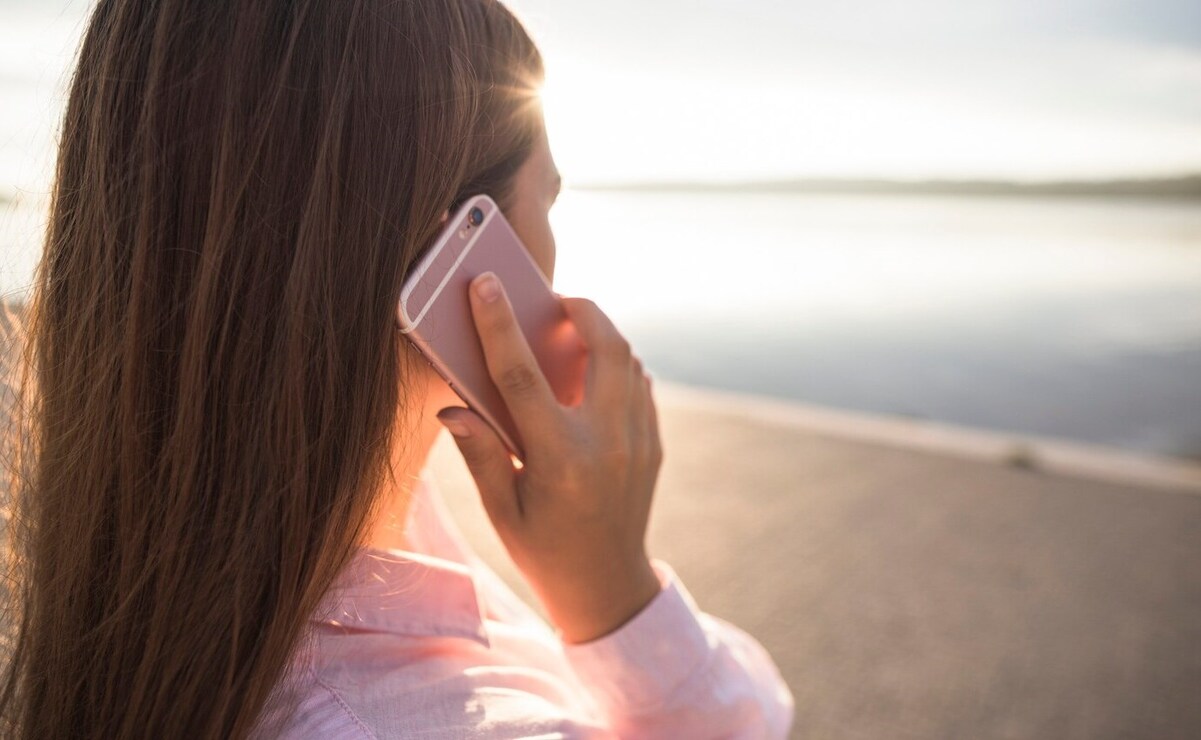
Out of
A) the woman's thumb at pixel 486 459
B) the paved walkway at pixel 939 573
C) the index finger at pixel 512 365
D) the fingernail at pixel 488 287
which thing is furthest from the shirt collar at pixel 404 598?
the paved walkway at pixel 939 573

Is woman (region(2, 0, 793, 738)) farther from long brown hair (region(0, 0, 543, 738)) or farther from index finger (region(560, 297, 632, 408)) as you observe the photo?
index finger (region(560, 297, 632, 408))

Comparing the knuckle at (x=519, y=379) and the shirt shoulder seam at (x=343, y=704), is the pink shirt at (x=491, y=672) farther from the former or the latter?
the knuckle at (x=519, y=379)

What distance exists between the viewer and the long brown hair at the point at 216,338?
0.83 m

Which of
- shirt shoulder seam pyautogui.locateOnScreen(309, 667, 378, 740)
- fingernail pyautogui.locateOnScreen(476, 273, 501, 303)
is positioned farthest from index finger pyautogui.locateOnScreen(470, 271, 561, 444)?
shirt shoulder seam pyautogui.locateOnScreen(309, 667, 378, 740)

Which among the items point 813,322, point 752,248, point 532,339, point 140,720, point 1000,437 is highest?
point 532,339

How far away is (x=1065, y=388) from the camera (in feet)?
26.8

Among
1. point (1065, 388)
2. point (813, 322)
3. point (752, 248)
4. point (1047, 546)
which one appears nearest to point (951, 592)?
point (1047, 546)

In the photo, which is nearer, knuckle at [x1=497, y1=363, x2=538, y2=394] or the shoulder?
the shoulder

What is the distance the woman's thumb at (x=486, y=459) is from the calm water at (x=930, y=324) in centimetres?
33

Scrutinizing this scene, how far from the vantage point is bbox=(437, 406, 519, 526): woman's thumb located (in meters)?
1.04

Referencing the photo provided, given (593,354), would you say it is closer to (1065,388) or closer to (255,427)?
(255,427)

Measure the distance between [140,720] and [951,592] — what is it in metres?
3.02

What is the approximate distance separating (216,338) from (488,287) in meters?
0.32

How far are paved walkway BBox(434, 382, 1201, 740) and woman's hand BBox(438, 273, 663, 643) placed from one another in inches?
67.1
